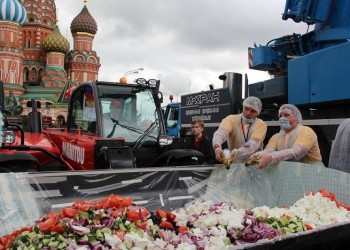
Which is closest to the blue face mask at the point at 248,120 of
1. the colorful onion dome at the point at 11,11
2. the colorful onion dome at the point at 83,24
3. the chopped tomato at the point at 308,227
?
the chopped tomato at the point at 308,227

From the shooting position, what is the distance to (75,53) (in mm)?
58906

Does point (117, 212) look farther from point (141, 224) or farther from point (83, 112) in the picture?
point (83, 112)

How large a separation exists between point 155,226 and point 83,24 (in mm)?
60633

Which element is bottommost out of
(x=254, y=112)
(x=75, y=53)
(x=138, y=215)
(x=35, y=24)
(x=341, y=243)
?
(x=341, y=243)

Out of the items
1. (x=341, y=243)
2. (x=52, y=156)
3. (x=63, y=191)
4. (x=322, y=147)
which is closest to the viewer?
(x=341, y=243)

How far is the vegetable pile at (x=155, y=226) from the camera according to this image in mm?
2340

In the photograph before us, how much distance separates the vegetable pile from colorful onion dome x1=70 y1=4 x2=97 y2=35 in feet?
197

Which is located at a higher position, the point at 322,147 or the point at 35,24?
the point at 35,24

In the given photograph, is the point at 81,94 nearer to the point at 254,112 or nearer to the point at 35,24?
the point at 254,112

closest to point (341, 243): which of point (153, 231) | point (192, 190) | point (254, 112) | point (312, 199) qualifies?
point (312, 199)

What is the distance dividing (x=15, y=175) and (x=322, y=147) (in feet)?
17.3

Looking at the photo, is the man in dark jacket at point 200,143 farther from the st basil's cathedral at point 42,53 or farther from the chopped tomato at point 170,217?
the st basil's cathedral at point 42,53

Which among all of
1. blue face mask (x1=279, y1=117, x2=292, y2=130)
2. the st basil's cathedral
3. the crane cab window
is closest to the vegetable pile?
blue face mask (x1=279, y1=117, x2=292, y2=130)

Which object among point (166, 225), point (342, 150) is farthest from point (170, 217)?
point (342, 150)
